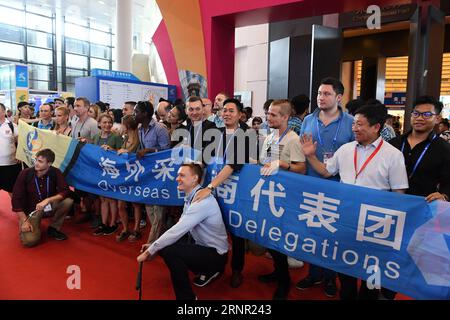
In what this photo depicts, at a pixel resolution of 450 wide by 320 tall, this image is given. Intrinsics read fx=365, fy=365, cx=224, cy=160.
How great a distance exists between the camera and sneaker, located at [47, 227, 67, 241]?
4.12 metres

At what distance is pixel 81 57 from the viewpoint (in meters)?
19.6

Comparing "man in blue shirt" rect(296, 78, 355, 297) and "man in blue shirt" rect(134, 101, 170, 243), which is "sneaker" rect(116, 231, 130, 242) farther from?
"man in blue shirt" rect(296, 78, 355, 297)

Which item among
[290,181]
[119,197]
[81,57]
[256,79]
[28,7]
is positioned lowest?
[119,197]

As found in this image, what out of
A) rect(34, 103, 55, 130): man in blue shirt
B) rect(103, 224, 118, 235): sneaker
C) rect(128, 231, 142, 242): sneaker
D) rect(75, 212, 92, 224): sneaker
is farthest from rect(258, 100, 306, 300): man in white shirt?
rect(34, 103, 55, 130): man in blue shirt

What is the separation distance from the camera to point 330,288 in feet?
9.65

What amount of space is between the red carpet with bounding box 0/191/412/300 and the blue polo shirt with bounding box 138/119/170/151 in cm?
109

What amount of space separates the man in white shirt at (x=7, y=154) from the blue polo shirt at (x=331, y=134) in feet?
13.7

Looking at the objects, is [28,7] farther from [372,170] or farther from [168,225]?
[372,170]

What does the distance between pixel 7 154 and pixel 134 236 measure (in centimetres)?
235

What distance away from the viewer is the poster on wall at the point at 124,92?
27.6ft

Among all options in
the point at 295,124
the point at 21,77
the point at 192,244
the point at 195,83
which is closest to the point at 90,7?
the point at 21,77

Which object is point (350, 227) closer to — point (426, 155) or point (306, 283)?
point (426, 155)
